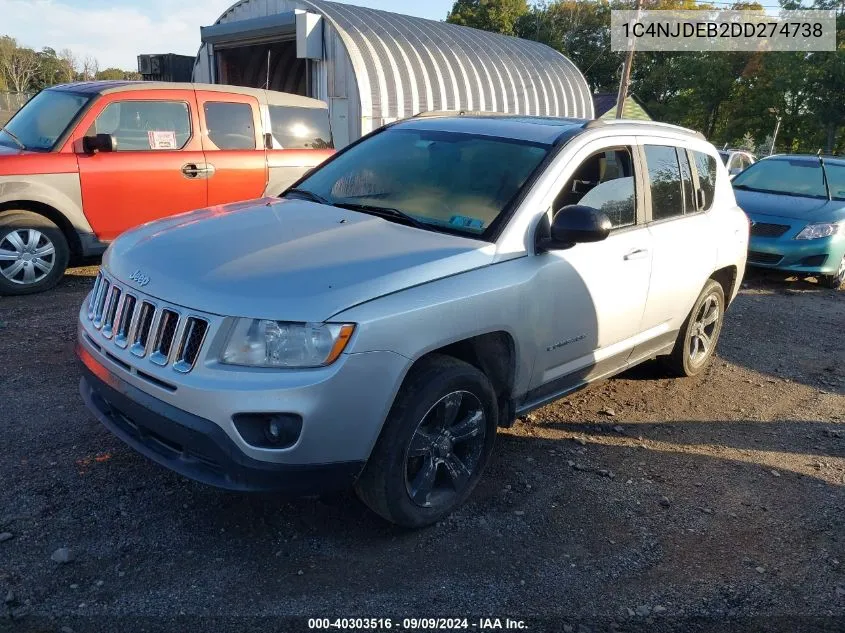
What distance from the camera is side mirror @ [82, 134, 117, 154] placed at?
21.6 ft

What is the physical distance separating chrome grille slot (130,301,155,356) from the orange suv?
417 cm

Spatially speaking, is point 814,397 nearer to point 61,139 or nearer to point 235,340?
point 235,340

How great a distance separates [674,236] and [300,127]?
16.4 feet

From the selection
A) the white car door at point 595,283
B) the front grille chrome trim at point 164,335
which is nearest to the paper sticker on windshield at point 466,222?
the white car door at point 595,283

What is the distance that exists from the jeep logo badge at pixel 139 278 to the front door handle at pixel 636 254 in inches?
99.6

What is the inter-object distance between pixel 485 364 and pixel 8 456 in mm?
2482

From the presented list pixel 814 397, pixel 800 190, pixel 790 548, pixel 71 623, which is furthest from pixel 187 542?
pixel 800 190

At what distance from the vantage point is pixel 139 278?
3061 millimetres

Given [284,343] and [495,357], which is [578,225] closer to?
[495,357]

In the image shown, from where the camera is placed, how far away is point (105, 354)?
10.3ft

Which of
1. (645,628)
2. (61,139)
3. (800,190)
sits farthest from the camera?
(800,190)

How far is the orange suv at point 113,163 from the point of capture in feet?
21.1

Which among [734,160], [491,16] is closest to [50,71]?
[491,16]

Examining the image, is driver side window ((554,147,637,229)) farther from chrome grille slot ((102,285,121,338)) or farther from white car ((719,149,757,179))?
white car ((719,149,757,179))
